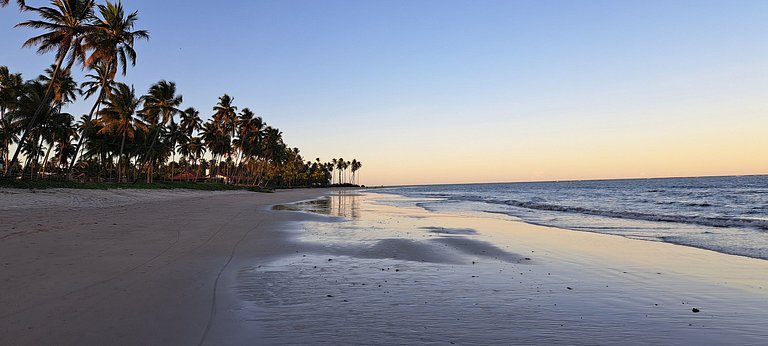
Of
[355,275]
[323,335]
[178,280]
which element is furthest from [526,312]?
[178,280]

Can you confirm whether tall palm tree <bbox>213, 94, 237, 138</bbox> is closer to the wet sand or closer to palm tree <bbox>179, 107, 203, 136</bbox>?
palm tree <bbox>179, 107, 203, 136</bbox>

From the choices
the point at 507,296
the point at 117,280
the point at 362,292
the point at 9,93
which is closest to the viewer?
the point at 507,296

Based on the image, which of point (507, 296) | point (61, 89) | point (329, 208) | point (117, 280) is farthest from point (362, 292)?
point (61, 89)

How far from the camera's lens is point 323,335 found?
4520 mm

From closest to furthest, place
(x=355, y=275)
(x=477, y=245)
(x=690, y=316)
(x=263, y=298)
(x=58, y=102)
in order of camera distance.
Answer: (x=690, y=316)
(x=263, y=298)
(x=355, y=275)
(x=477, y=245)
(x=58, y=102)

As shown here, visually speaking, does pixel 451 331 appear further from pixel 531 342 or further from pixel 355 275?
pixel 355 275

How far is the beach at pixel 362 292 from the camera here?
15.3 feet

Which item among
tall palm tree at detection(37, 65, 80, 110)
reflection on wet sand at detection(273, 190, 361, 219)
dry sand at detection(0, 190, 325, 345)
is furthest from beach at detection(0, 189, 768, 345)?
tall palm tree at detection(37, 65, 80, 110)

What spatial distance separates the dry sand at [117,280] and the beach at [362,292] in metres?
0.03

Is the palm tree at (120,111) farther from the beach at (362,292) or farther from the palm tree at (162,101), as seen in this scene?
the beach at (362,292)

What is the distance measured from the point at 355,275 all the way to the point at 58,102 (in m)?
48.6

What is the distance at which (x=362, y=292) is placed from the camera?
6547mm

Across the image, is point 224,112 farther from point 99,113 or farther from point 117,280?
point 117,280

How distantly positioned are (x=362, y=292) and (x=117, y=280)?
3861 millimetres
